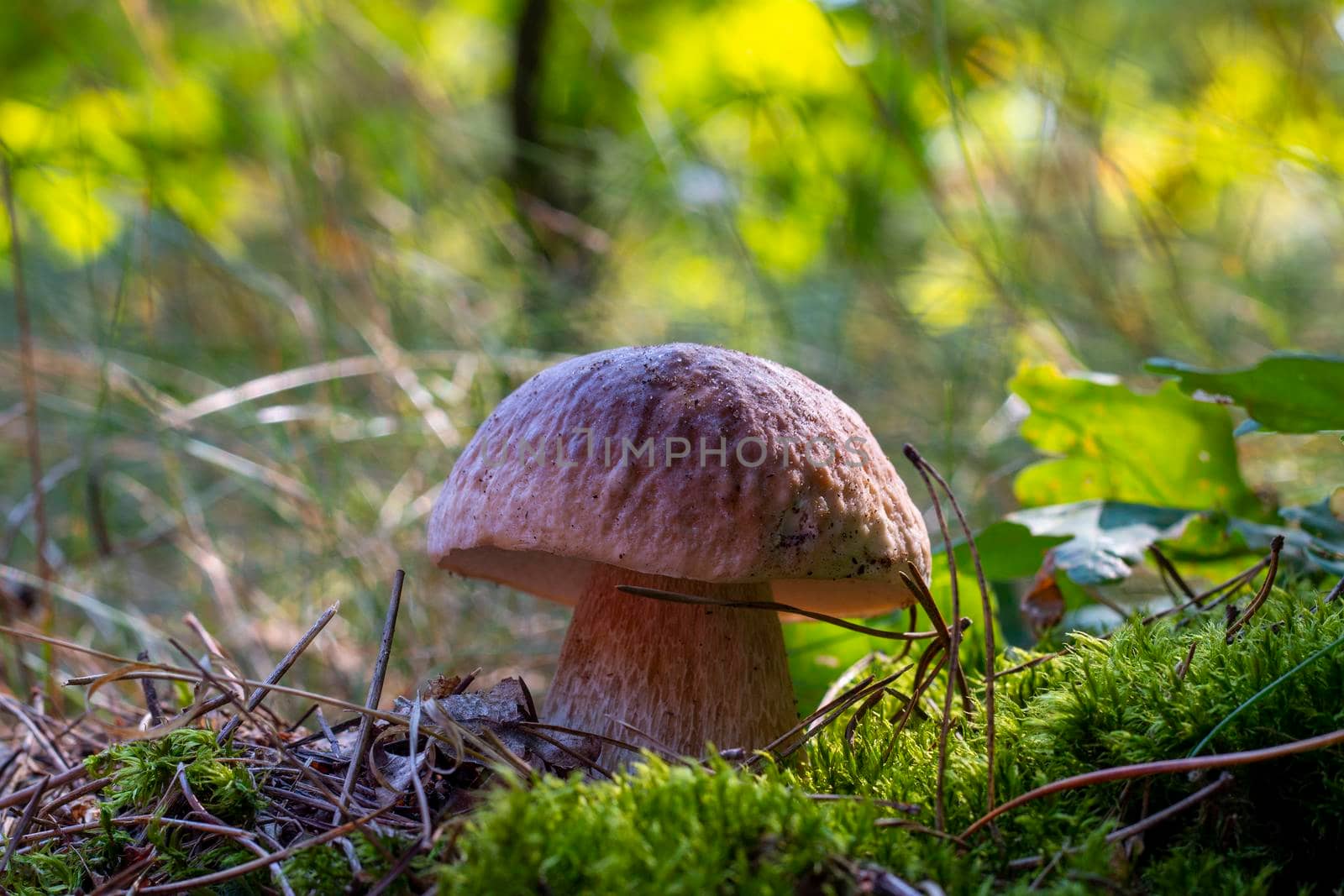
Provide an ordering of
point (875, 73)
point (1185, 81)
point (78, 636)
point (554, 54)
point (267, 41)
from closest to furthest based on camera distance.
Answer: point (78, 636) → point (267, 41) → point (1185, 81) → point (875, 73) → point (554, 54)

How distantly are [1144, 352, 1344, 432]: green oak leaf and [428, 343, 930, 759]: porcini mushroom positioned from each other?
70cm

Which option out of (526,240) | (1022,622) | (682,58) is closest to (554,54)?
(682,58)

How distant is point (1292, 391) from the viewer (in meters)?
1.63

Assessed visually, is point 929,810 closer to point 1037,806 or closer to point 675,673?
point 1037,806

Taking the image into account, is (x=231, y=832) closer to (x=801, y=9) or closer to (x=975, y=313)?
(x=975, y=313)

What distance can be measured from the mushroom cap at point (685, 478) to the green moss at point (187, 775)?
1.49 ft

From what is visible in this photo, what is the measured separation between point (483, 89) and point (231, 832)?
20.6 ft

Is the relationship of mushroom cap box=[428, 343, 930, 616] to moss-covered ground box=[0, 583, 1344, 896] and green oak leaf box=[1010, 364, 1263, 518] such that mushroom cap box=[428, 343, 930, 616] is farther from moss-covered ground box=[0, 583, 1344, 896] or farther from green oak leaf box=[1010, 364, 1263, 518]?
green oak leaf box=[1010, 364, 1263, 518]

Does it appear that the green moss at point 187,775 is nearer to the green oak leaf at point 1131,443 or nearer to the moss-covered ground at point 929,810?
the moss-covered ground at point 929,810

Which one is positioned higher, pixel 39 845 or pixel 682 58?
pixel 682 58

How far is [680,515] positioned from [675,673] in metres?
0.39

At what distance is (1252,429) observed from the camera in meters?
1.63

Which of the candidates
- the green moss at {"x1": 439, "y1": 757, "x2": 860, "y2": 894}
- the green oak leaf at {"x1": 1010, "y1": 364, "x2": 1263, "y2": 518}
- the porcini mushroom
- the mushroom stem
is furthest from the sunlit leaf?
the green moss at {"x1": 439, "y1": 757, "x2": 860, "y2": 894}

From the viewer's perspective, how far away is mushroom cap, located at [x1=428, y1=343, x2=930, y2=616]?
1.26 m
